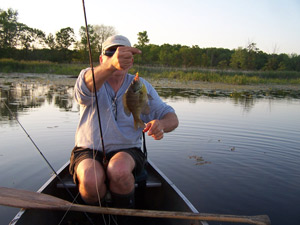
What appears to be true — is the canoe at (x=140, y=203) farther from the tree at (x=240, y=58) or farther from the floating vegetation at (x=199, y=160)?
the tree at (x=240, y=58)

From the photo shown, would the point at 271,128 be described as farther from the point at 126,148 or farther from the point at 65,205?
the point at 65,205

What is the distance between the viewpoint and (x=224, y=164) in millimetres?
5895

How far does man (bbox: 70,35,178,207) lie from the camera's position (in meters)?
2.57

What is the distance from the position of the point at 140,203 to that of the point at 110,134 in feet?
3.51

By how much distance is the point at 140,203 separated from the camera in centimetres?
346

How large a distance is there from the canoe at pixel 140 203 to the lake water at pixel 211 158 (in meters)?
0.92

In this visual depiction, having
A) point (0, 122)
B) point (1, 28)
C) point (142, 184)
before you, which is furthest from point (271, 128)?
point (1, 28)

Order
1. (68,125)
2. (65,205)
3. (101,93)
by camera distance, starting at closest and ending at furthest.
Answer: (65,205)
(101,93)
(68,125)

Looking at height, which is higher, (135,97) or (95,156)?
(135,97)

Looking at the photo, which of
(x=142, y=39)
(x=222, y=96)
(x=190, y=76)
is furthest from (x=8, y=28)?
(x=222, y=96)

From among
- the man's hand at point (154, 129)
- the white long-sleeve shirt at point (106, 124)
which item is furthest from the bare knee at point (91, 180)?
the man's hand at point (154, 129)

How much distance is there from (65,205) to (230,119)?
859 cm

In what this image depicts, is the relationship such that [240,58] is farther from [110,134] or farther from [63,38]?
[110,134]

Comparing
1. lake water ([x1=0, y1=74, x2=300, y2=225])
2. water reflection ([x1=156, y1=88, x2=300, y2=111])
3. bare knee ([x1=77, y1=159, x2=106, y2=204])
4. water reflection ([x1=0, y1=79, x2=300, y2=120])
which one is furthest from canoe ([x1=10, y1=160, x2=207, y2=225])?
water reflection ([x1=156, y1=88, x2=300, y2=111])
